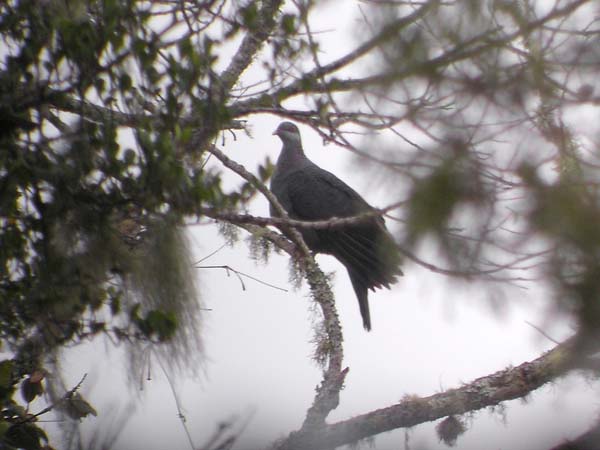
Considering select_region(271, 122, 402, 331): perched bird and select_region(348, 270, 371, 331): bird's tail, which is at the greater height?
select_region(271, 122, 402, 331): perched bird

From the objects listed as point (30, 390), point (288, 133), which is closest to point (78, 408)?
point (30, 390)

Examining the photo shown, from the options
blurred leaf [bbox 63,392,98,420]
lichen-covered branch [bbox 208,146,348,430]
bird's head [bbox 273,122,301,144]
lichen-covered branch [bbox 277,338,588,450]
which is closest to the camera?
blurred leaf [bbox 63,392,98,420]

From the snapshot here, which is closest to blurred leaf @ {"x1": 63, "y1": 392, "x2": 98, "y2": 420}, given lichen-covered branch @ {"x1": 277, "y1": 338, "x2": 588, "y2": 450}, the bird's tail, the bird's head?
lichen-covered branch @ {"x1": 277, "y1": 338, "x2": 588, "y2": 450}

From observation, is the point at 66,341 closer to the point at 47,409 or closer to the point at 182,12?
the point at 47,409

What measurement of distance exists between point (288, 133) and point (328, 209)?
2.82ft

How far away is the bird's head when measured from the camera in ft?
18.0

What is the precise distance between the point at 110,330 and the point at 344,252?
93.6 inches

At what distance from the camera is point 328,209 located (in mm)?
4844

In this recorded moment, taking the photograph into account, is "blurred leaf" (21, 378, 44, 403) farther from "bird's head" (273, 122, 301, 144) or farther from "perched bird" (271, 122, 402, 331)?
"bird's head" (273, 122, 301, 144)

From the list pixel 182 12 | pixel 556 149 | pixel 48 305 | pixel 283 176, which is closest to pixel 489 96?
pixel 556 149

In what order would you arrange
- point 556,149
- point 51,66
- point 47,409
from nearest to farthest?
point 556,149, point 51,66, point 47,409

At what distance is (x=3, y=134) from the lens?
2018 mm

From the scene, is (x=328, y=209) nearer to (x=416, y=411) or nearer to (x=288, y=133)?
(x=288, y=133)

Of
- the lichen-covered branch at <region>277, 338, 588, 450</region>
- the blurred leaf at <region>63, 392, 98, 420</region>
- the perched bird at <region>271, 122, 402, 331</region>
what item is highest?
the perched bird at <region>271, 122, 402, 331</region>
